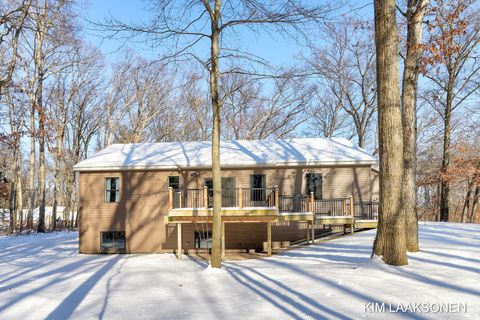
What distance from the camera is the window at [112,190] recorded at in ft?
63.7

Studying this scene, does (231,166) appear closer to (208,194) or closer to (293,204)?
(208,194)

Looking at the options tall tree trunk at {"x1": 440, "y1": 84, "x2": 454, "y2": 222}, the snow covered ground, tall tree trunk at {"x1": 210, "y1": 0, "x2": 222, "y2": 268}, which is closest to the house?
the snow covered ground

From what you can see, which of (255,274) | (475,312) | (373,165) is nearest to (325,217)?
(373,165)

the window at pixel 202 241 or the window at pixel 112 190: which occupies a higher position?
the window at pixel 112 190

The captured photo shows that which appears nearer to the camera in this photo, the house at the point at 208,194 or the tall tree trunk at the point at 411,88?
the tall tree trunk at the point at 411,88

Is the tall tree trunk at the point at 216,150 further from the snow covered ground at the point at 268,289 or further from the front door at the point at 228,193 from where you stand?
the front door at the point at 228,193

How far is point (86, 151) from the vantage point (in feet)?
146

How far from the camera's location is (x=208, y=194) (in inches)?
740

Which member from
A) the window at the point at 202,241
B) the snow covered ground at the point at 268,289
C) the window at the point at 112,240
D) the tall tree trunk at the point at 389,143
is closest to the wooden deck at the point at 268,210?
the window at the point at 202,241

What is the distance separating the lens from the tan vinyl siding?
18.6 m

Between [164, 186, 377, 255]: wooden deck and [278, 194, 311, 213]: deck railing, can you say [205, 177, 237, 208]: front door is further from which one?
[278, 194, 311, 213]: deck railing

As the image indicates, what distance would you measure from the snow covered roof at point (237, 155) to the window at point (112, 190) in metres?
0.65

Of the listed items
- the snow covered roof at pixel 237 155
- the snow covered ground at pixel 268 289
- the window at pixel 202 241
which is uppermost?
the snow covered roof at pixel 237 155

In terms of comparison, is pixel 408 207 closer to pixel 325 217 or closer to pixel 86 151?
pixel 325 217
